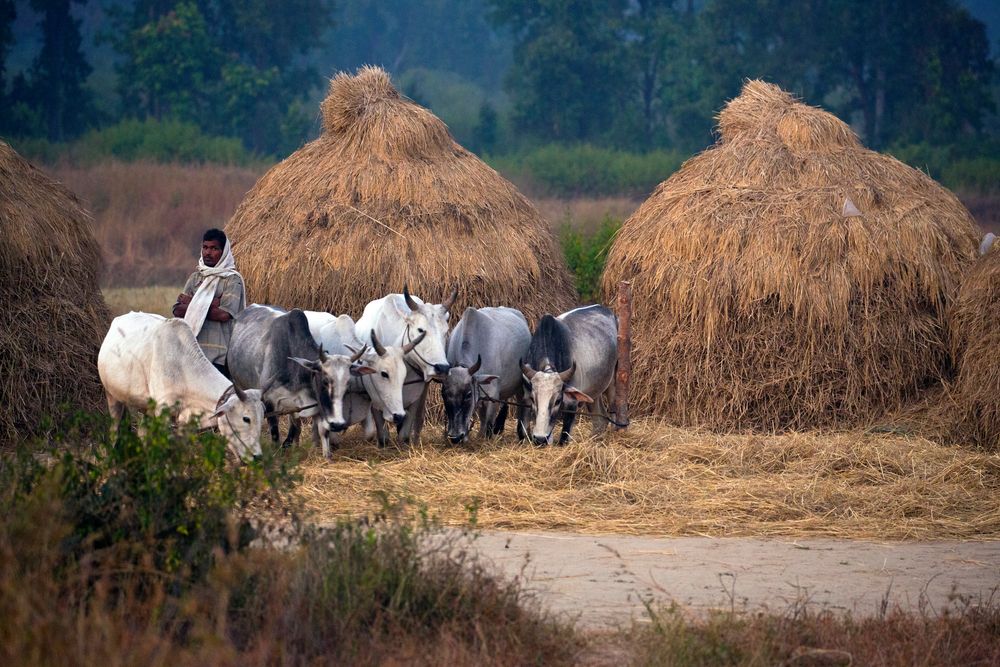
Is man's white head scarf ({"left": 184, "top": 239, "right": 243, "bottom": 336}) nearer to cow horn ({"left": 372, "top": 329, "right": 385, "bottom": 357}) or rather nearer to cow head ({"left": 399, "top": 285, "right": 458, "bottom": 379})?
cow horn ({"left": 372, "top": 329, "right": 385, "bottom": 357})

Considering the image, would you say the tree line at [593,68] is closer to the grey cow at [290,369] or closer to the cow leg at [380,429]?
the grey cow at [290,369]

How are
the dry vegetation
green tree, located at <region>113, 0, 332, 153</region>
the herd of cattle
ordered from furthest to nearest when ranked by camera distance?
green tree, located at <region>113, 0, 332, 153</region>
the dry vegetation
the herd of cattle

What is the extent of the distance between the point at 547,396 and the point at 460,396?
70cm

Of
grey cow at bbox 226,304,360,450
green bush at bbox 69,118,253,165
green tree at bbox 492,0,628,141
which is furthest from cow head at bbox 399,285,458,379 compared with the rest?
green tree at bbox 492,0,628,141

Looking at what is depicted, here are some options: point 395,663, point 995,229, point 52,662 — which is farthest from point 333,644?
point 995,229

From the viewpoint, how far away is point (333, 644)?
5.34 meters

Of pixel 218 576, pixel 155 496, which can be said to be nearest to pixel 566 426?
pixel 155 496

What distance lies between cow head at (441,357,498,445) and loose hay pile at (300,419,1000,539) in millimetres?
178

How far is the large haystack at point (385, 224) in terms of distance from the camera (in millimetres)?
12141

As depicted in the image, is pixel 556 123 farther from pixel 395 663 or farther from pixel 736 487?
pixel 395 663

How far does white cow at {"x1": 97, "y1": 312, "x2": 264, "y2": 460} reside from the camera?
28.8 ft

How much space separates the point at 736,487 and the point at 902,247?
13.0 feet

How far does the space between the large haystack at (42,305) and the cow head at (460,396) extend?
3.07 m

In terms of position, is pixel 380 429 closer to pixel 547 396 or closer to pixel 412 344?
pixel 412 344
